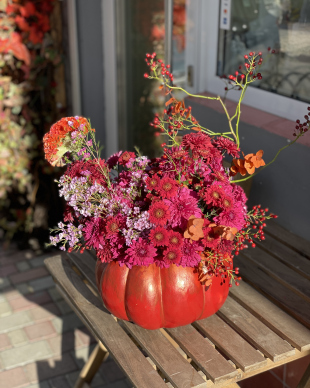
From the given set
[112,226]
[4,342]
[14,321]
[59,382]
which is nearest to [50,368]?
[59,382]

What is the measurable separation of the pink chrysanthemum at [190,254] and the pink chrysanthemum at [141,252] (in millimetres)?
81

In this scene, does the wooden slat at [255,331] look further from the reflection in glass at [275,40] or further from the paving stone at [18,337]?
the paving stone at [18,337]

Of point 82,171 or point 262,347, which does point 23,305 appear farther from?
point 262,347

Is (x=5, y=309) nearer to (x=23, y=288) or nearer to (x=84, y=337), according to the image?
(x=23, y=288)

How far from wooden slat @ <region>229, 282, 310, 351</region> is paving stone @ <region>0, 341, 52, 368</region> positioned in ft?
4.61

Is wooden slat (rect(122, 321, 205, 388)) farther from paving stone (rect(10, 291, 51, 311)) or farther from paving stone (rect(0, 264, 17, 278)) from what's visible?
paving stone (rect(0, 264, 17, 278))

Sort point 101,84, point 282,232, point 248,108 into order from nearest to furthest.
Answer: point 282,232 → point 248,108 → point 101,84

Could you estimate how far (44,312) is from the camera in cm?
301

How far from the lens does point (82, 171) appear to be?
1544 mm

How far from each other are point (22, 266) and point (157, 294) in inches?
86.1

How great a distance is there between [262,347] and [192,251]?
338mm

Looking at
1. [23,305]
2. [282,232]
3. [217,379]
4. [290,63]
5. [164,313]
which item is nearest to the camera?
[217,379]

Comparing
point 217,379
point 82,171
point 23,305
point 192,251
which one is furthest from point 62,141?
point 23,305

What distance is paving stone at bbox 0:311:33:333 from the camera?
289 cm
